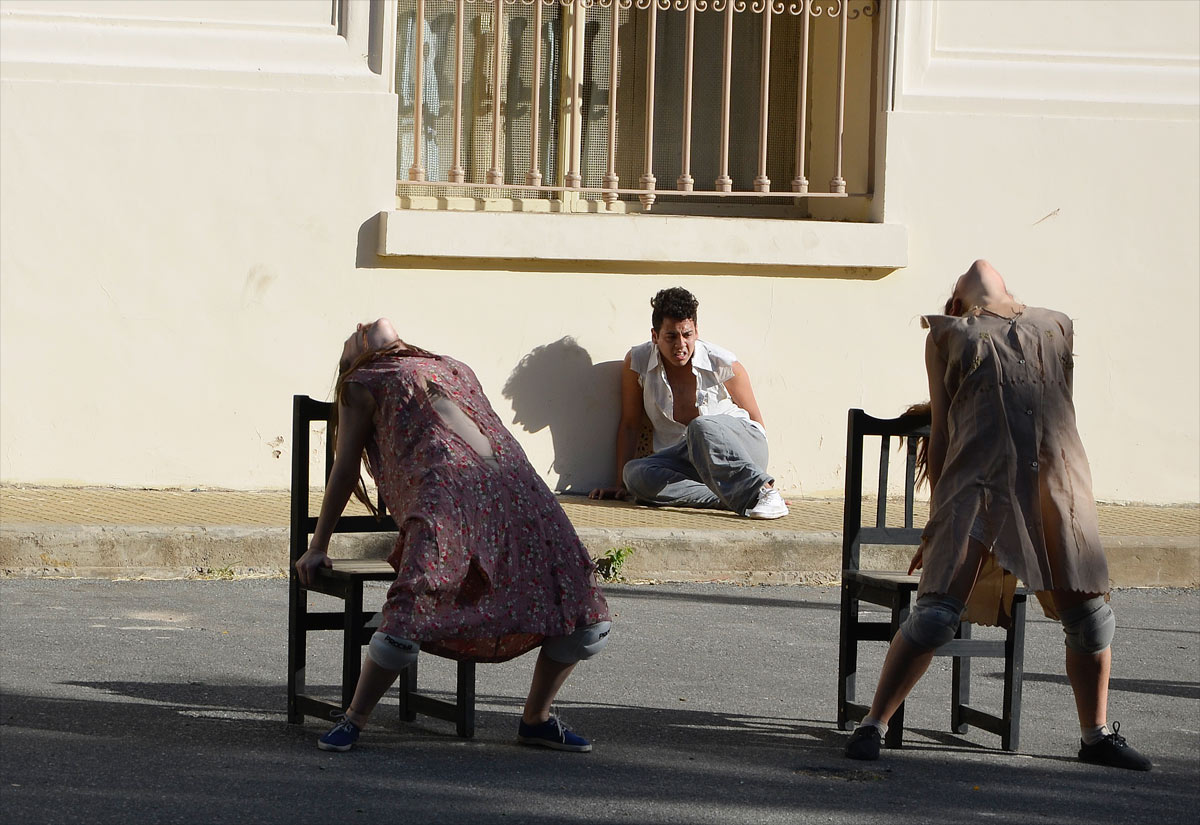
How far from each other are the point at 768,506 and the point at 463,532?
13.5 feet

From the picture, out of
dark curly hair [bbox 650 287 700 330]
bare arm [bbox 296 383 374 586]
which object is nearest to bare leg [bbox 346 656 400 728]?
bare arm [bbox 296 383 374 586]

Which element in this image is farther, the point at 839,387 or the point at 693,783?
the point at 839,387

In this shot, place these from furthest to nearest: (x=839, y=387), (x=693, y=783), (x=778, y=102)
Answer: (x=778, y=102)
(x=839, y=387)
(x=693, y=783)

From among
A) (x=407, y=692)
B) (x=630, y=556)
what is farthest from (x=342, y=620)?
(x=630, y=556)

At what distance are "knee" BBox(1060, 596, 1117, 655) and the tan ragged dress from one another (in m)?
0.09

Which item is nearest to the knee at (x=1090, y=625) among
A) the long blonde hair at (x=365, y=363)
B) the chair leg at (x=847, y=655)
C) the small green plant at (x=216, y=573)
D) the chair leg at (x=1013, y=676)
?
the chair leg at (x=1013, y=676)

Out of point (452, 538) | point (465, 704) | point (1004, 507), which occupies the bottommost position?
point (465, 704)

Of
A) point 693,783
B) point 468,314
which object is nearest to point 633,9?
point 468,314

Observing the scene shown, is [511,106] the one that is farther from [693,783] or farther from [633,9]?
[693,783]

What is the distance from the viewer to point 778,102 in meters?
9.78

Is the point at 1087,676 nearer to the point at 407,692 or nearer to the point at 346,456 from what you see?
the point at 407,692

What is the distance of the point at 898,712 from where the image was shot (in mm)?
4801

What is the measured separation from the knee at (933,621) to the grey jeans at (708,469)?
372 centimetres

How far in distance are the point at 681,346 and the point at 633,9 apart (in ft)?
7.47
